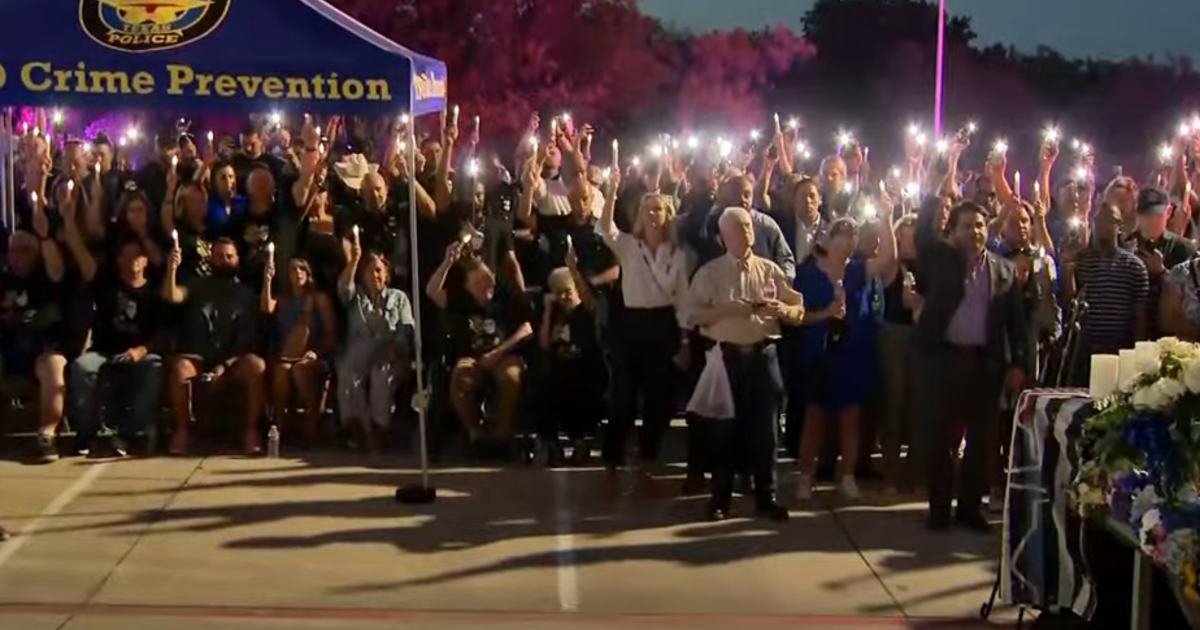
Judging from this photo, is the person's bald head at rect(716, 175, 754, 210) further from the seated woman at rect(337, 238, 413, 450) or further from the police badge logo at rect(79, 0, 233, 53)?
the police badge logo at rect(79, 0, 233, 53)

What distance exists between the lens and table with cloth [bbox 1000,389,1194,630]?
6055mm

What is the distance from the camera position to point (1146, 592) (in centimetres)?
554

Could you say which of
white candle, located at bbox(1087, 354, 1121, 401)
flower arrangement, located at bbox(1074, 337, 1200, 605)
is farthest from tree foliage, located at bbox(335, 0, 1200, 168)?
flower arrangement, located at bbox(1074, 337, 1200, 605)

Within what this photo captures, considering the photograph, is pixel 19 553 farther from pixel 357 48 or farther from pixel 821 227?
pixel 821 227

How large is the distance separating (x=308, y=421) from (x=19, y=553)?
279 cm

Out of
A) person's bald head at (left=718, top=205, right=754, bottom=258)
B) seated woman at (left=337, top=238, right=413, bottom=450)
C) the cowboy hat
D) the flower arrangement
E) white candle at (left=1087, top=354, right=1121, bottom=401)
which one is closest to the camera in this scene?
the flower arrangement

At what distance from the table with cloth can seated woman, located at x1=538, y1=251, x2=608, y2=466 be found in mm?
3731

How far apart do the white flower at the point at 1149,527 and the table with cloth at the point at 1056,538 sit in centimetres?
71

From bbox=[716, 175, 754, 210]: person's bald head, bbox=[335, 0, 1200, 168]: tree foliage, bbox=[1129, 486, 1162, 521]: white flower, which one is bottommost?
bbox=[1129, 486, 1162, 521]: white flower

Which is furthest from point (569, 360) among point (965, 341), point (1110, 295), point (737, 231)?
point (1110, 295)

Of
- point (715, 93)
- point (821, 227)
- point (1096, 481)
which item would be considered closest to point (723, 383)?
point (821, 227)

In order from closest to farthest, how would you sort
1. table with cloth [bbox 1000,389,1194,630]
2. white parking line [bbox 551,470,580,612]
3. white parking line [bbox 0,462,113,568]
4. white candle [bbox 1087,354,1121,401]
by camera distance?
white candle [bbox 1087,354,1121,401] < table with cloth [bbox 1000,389,1194,630] < white parking line [bbox 551,470,580,612] < white parking line [bbox 0,462,113,568]

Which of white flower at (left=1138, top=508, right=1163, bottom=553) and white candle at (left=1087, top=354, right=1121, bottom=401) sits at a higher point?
white candle at (left=1087, top=354, right=1121, bottom=401)

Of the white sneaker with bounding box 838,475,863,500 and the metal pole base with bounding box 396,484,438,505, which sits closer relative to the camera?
the metal pole base with bounding box 396,484,438,505
